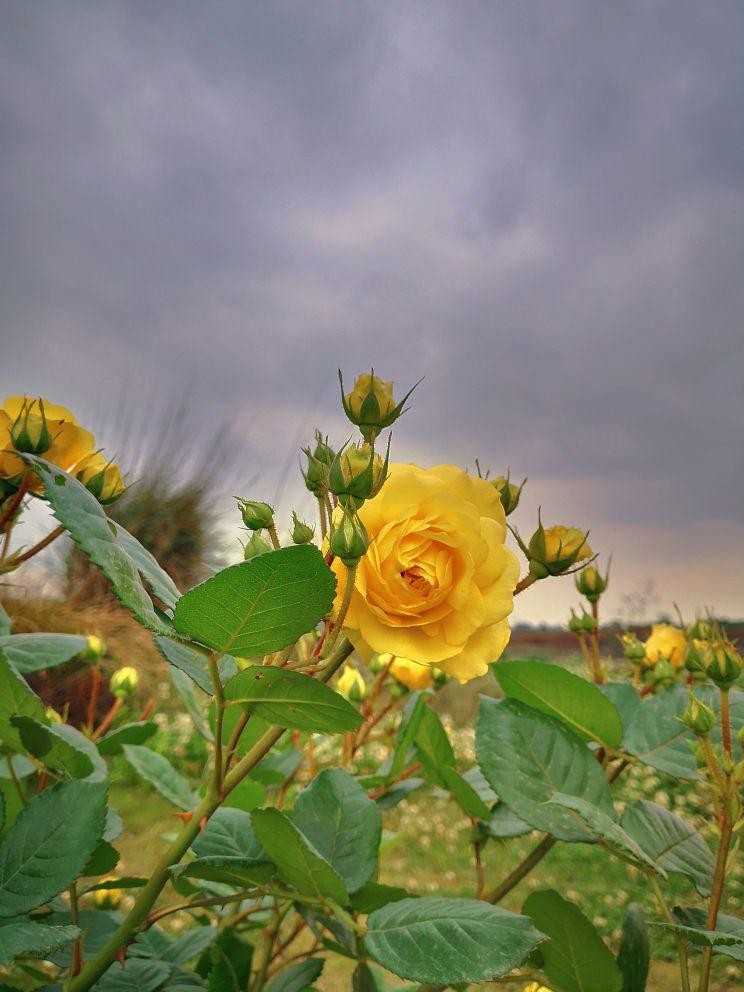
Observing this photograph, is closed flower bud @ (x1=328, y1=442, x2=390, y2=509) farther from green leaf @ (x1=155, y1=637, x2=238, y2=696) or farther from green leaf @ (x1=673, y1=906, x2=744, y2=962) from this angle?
green leaf @ (x1=673, y1=906, x2=744, y2=962)

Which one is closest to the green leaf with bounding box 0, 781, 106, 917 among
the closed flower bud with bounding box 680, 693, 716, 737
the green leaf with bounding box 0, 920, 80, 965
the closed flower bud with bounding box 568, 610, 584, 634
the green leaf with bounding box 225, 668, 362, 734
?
the green leaf with bounding box 0, 920, 80, 965

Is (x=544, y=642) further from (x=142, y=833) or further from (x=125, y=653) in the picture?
(x=142, y=833)

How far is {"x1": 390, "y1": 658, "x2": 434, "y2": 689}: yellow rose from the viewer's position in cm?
75

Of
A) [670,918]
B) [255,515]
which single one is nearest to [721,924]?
[670,918]

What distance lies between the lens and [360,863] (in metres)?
0.42

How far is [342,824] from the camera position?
43cm

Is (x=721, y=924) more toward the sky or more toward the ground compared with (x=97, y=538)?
more toward the ground

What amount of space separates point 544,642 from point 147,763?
4.06 meters

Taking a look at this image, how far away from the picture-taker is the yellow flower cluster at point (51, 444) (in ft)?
1.38

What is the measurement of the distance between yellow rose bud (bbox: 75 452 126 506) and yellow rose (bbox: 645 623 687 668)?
1.81ft

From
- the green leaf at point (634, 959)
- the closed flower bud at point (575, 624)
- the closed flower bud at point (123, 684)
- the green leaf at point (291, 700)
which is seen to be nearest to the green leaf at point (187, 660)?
the green leaf at point (291, 700)

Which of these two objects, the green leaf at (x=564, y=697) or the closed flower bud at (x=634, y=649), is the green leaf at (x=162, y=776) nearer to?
the green leaf at (x=564, y=697)

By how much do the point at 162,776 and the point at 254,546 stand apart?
11.1 inches

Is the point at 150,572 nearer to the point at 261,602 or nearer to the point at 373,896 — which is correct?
the point at 261,602
